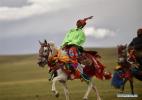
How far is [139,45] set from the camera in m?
14.8

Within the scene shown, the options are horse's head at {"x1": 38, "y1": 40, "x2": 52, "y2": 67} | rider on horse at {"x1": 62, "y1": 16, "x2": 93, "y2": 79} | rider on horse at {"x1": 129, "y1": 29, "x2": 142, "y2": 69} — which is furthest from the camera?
rider on horse at {"x1": 129, "y1": 29, "x2": 142, "y2": 69}

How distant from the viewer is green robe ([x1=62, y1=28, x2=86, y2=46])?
13.6 metres

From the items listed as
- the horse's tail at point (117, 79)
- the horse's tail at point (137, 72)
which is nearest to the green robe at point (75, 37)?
the horse's tail at point (137, 72)

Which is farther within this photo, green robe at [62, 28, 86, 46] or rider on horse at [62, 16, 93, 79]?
green robe at [62, 28, 86, 46]

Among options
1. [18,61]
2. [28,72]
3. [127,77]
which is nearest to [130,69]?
[127,77]

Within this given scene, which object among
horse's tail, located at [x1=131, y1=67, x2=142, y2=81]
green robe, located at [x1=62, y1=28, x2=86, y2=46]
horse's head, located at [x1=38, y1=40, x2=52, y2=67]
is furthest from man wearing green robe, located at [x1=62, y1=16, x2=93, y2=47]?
horse's tail, located at [x1=131, y1=67, x2=142, y2=81]

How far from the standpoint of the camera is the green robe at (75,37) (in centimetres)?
1355

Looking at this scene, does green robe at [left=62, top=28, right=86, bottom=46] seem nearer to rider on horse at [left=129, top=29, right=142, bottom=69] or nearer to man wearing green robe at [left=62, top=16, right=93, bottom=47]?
man wearing green robe at [left=62, top=16, right=93, bottom=47]

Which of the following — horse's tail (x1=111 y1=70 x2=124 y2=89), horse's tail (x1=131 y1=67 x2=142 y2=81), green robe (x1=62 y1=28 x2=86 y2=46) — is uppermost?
green robe (x1=62 y1=28 x2=86 y2=46)

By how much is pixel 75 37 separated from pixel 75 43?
180 millimetres

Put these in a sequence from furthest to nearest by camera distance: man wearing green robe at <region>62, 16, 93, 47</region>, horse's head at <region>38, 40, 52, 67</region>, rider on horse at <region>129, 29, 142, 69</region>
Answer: rider on horse at <region>129, 29, 142, 69</region> → man wearing green robe at <region>62, 16, 93, 47</region> → horse's head at <region>38, 40, 52, 67</region>

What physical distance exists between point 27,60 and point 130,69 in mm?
24665

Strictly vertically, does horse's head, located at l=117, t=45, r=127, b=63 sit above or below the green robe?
below

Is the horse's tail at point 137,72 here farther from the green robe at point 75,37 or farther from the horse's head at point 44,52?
the horse's head at point 44,52
